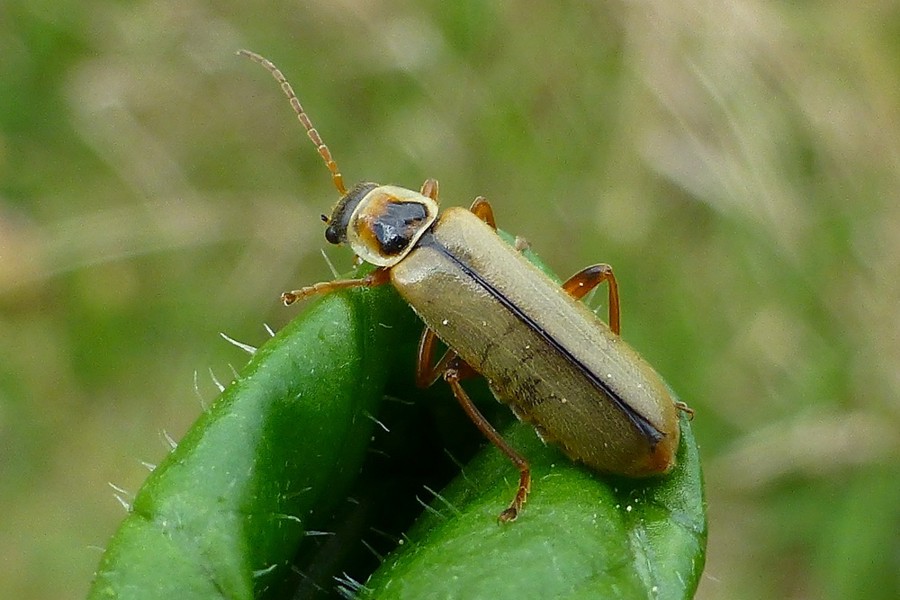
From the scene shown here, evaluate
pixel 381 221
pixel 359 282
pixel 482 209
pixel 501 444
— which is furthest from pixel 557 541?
pixel 482 209

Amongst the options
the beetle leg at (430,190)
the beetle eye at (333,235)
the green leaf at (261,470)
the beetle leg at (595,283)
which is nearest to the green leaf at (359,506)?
the green leaf at (261,470)

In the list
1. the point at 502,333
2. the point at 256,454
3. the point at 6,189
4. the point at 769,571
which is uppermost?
the point at 256,454

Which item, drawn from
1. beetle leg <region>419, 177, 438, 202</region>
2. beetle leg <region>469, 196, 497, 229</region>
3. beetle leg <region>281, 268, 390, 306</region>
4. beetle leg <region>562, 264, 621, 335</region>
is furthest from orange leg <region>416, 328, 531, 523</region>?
beetle leg <region>419, 177, 438, 202</region>

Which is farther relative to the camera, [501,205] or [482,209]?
[501,205]

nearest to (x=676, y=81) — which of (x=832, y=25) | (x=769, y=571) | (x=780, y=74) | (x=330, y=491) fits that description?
(x=780, y=74)

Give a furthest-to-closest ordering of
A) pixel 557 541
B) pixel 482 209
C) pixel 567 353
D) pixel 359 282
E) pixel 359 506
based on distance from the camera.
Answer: pixel 482 209
pixel 567 353
pixel 359 282
pixel 359 506
pixel 557 541

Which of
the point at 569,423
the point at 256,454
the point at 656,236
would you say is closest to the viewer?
the point at 256,454

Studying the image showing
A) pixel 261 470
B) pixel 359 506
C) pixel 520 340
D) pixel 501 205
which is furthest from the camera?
pixel 501 205

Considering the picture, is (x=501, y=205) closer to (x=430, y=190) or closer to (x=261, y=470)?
(x=430, y=190)

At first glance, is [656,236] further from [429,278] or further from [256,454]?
[256,454]
